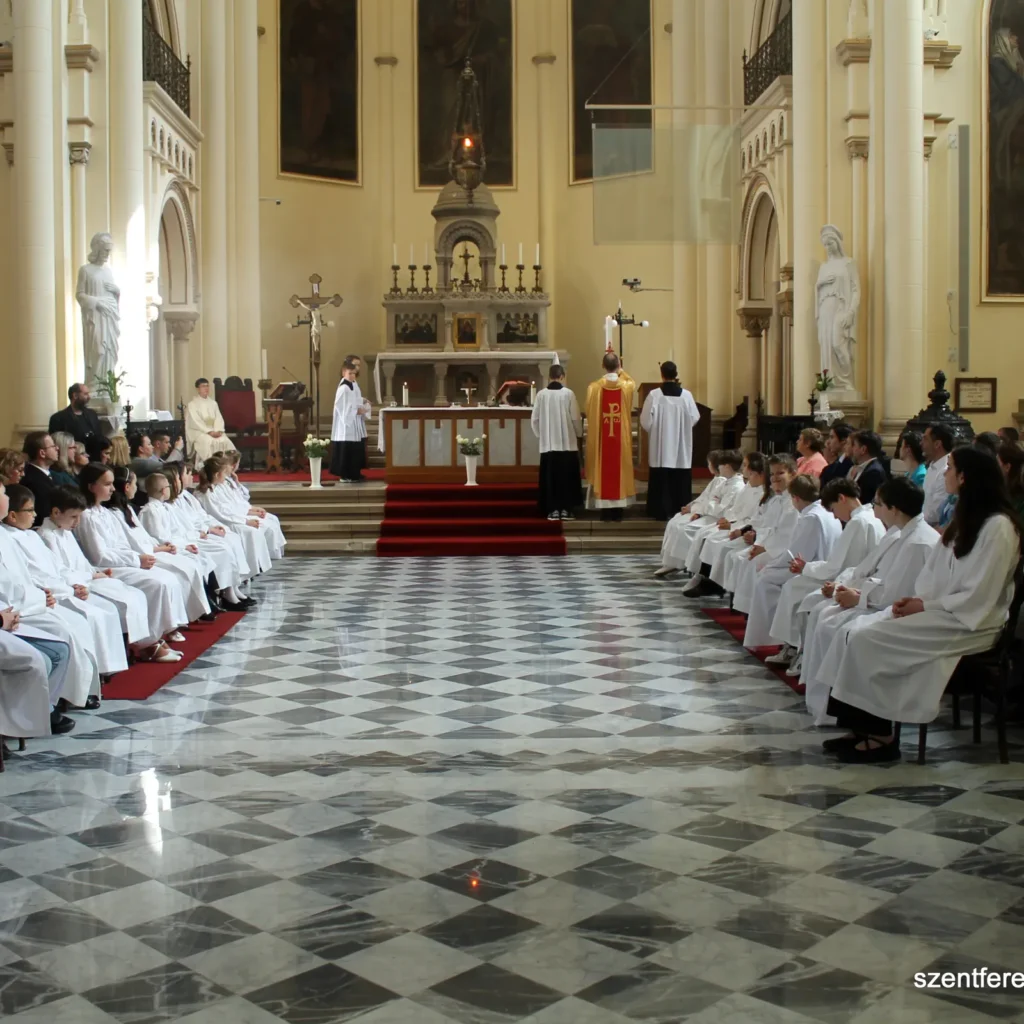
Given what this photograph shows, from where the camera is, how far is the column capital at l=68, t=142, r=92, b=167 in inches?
574

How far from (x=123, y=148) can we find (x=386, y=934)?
42.2 ft

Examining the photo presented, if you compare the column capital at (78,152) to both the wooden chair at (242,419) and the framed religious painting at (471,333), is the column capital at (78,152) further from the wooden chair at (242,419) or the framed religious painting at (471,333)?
the framed religious painting at (471,333)

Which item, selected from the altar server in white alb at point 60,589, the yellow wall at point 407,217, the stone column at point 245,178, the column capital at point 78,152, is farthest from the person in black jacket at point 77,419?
the yellow wall at point 407,217

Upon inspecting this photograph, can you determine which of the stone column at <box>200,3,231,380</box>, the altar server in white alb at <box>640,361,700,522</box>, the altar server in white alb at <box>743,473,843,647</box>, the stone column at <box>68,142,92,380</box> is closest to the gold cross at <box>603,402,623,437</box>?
the altar server in white alb at <box>640,361,700,522</box>

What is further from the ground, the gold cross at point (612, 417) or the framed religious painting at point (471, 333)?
the framed religious painting at point (471, 333)

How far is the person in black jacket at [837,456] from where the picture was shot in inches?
398

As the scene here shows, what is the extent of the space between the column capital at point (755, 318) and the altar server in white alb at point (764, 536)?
990cm

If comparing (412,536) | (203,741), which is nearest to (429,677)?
(203,741)

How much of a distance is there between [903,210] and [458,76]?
12.8 meters

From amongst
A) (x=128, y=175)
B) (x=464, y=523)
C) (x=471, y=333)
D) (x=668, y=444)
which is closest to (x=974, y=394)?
(x=668, y=444)

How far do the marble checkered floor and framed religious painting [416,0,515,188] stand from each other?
18025mm

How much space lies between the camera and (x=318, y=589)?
11.8m

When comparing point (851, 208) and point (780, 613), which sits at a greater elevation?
point (851, 208)

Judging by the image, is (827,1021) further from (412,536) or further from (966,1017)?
(412,536)
